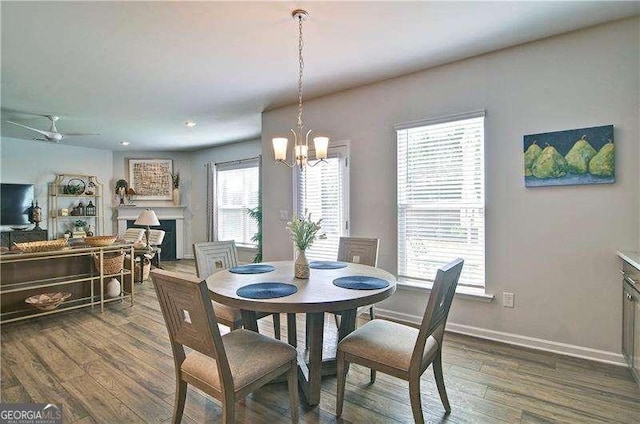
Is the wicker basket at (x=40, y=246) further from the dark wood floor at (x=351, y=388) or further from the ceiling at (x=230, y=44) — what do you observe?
the ceiling at (x=230, y=44)

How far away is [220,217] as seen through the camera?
6.95 meters

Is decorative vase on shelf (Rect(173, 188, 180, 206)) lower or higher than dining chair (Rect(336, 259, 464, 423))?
higher

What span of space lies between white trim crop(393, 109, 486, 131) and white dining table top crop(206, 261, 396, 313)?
1632 mm

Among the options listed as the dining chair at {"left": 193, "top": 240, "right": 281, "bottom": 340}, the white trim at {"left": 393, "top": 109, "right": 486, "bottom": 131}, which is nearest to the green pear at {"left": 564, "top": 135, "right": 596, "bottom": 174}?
the white trim at {"left": 393, "top": 109, "right": 486, "bottom": 131}

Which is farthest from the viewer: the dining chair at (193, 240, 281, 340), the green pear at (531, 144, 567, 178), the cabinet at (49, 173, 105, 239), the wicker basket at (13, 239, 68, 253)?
the cabinet at (49, 173, 105, 239)

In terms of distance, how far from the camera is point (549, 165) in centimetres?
261

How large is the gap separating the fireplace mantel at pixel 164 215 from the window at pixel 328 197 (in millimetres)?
4519

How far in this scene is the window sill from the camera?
9.53ft

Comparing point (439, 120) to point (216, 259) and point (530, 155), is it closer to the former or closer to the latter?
point (530, 155)

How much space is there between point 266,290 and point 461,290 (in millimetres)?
2052

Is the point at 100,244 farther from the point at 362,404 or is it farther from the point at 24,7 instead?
the point at 362,404

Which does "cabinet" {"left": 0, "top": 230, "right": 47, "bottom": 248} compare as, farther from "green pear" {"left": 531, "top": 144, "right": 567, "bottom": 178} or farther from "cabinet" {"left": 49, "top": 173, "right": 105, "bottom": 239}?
"green pear" {"left": 531, "top": 144, "right": 567, "bottom": 178}

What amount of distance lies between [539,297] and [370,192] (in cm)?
181

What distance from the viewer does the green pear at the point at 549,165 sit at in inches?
101
